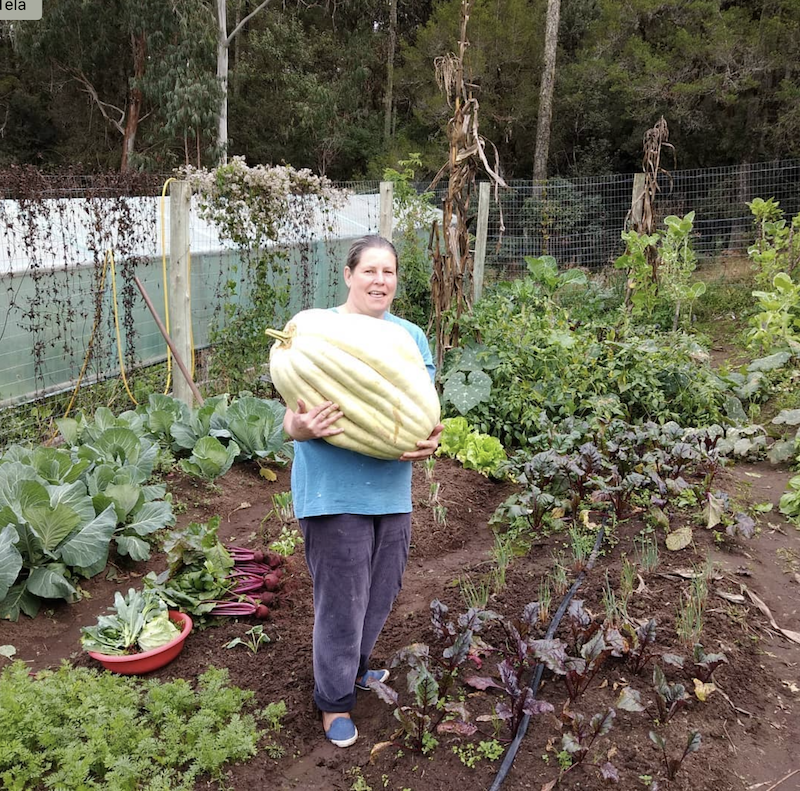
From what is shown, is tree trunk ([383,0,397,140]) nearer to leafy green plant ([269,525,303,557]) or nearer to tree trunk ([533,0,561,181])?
tree trunk ([533,0,561,181])

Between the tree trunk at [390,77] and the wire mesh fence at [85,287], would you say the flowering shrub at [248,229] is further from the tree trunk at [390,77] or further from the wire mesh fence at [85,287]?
the tree trunk at [390,77]

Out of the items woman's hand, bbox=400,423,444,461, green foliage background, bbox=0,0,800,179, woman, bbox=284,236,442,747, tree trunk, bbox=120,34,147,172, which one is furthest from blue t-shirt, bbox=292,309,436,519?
tree trunk, bbox=120,34,147,172

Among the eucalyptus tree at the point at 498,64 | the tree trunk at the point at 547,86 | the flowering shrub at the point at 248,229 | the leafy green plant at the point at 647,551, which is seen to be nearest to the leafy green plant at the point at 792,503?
the leafy green plant at the point at 647,551

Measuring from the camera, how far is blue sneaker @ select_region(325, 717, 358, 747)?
7.93 feet

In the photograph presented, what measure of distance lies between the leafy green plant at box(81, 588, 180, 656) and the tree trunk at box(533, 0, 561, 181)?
15249 millimetres

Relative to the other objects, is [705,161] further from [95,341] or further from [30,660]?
[30,660]

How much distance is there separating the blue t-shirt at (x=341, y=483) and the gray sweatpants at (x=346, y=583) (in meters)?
0.05

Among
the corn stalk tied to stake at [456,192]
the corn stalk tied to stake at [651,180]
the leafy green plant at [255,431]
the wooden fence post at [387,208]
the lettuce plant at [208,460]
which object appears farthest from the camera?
the corn stalk tied to stake at [651,180]

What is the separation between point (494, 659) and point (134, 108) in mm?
23883

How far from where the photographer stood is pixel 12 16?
2148 cm

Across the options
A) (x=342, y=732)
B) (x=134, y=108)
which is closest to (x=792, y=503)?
(x=342, y=732)

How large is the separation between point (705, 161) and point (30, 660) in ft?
58.2

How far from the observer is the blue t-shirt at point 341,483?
220 centimetres

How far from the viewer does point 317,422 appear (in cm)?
208
